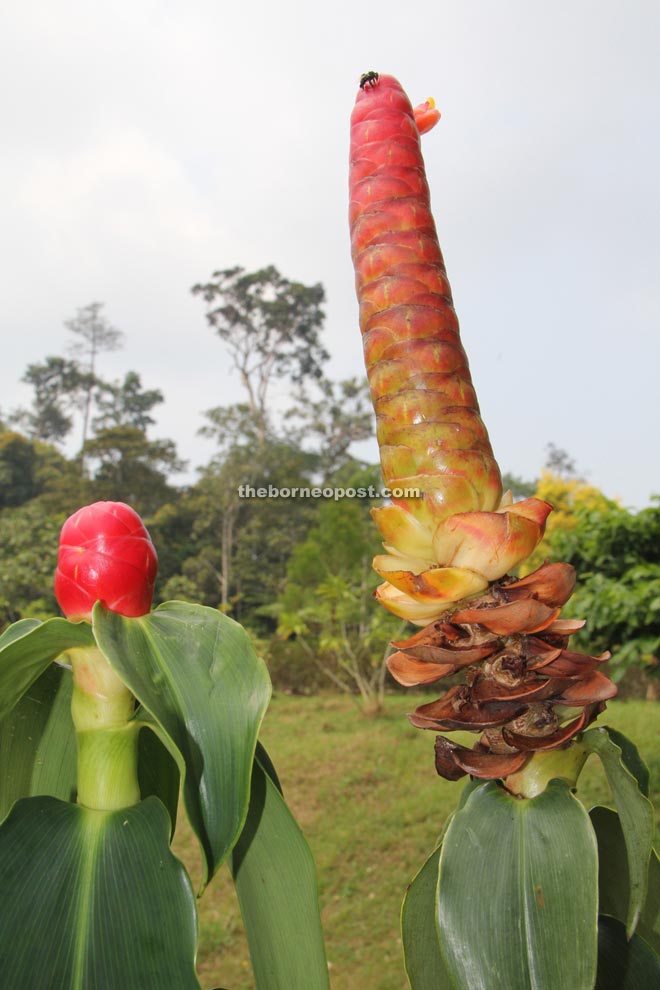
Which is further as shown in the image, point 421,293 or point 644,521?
point 644,521

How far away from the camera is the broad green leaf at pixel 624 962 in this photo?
513 mm

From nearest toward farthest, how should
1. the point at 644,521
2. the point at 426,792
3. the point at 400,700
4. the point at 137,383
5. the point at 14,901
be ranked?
the point at 14,901
the point at 644,521
the point at 426,792
the point at 400,700
the point at 137,383

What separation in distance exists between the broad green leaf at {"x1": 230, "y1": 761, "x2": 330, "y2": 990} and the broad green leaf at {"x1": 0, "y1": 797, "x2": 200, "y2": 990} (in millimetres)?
96

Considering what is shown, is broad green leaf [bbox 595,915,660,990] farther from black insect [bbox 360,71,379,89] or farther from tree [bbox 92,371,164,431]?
tree [bbox 92,371,164,431]

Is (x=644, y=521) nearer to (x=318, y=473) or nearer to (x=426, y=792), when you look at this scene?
(x=426, y=792)

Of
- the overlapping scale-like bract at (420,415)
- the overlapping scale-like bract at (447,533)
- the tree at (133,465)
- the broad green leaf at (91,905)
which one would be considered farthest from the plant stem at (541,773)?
the tree at (133,465)

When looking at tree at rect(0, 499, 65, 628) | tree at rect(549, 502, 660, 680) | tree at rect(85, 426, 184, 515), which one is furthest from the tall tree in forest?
tree at rect(549, 502, 660, 680)

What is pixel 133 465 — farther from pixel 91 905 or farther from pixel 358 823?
pixel 91 905

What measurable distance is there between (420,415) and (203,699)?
239 millimetres

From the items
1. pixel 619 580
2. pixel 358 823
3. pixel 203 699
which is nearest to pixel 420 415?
pixel 203 699

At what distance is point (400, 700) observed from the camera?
8461 mm

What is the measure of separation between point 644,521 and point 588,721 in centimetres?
361

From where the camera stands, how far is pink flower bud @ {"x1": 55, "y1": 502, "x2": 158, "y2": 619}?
53 centimetres

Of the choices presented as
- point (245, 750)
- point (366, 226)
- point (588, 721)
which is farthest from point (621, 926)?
point (366, 226)
